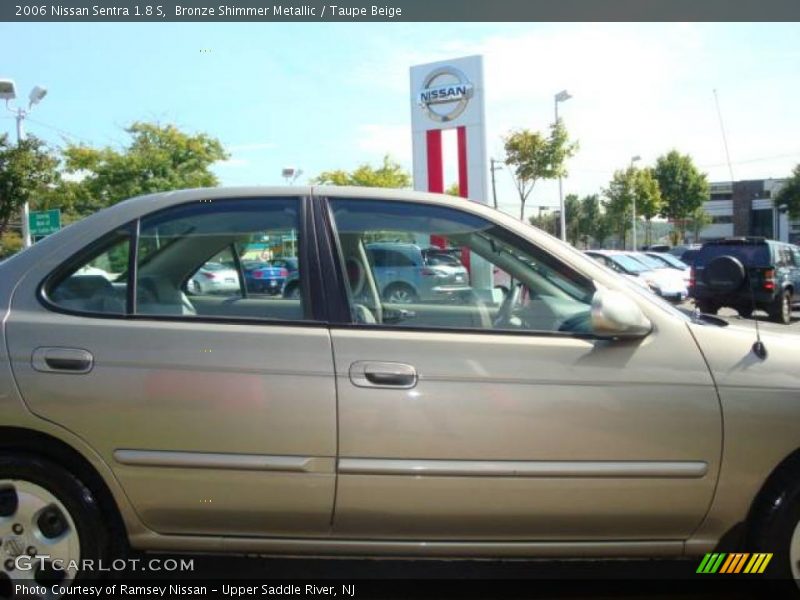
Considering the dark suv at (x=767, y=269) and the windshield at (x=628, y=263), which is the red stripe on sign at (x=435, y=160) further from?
the windshield at (x=628, y=263)

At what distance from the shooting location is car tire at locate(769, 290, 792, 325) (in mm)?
14180

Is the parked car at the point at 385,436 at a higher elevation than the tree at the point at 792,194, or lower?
lower

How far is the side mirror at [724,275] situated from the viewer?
10.3 ft

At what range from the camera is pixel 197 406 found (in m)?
2.58

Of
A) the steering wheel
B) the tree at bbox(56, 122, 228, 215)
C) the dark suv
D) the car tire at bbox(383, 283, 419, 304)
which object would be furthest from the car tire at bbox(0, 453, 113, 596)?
the tree at bbox(56, 122, 228, 215)

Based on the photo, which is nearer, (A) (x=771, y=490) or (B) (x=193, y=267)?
(A) (x=771, y=490)

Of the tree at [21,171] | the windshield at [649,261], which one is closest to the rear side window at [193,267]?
the windshield at [649,261]

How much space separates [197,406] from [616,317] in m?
1.62

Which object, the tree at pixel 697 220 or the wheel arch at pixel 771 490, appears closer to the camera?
the wheel arch at pixel 771 490

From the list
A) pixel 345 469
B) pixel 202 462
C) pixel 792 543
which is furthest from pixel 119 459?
pixel 792 543

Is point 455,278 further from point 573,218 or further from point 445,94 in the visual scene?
point 573,218

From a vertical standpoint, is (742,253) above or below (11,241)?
below

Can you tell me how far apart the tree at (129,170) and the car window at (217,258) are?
27479 mm

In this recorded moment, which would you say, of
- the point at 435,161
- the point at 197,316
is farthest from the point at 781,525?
the point at 435,161
